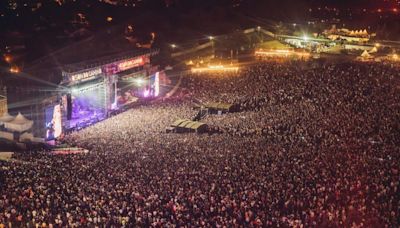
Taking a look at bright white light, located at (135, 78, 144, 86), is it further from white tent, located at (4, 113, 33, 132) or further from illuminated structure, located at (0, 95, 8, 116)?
white tent, located at (4, 113, 33, 132)

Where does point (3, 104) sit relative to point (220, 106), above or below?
above

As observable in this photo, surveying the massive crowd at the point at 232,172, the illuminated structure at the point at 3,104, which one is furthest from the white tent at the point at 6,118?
the massive crowd at the point at 232,172

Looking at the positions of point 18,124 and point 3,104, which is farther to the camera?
point 3,104

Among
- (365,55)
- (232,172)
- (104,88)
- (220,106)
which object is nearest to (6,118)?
(104,88)

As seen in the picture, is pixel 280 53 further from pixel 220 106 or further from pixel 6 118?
pixel 6 118

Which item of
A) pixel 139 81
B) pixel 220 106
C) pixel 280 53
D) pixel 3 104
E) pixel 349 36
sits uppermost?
pixel 349 36

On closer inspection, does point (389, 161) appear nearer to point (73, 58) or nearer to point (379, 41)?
point (73, 58)

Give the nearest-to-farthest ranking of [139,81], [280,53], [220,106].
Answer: [220,106]
[139,81]
[280,53]
